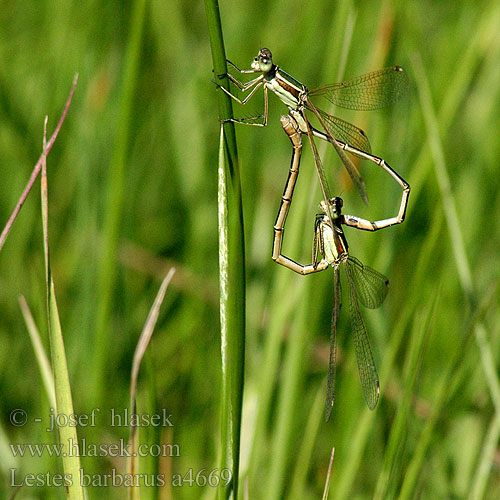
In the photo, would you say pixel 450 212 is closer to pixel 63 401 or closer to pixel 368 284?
pixel 368 284

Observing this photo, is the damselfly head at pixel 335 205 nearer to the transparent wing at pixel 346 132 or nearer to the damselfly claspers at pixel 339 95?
the damselfly claspers at pixel 339 95

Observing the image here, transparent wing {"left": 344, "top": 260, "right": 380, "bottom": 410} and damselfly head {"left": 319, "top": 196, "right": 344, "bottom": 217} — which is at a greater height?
damselfly head {"left": 319, "top": 196, "right": 344, "bottom": 217}

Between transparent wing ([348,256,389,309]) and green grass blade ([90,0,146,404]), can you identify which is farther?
transparent wing ([348,256,389,309])

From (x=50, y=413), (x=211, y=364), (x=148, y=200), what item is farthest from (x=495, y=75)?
(x=50, y=413)

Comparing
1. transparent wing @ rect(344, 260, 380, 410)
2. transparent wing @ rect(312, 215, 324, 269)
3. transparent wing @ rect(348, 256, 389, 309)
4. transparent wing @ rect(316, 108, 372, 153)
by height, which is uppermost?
transparent wing @ rect(316, 108, 372, 153)

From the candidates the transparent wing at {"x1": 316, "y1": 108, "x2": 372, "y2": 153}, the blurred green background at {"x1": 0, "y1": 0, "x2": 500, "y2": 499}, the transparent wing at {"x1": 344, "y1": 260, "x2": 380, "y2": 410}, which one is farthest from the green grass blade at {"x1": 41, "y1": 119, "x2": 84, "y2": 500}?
the transparent wing at {"x1": 316, "y1": 108, "x2": 372, "y2": 153}

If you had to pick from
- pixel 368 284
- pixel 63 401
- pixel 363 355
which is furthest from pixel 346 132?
pixel 63 401

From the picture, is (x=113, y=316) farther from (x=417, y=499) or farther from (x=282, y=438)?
(x=417, y=499)

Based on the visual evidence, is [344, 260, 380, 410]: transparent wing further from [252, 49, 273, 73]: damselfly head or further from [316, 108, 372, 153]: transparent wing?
[252, 49, 273, 73]: damselfly head

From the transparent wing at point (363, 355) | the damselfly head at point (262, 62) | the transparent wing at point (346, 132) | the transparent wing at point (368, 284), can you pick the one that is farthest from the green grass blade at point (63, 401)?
the transparent wing at point (346, 132)
